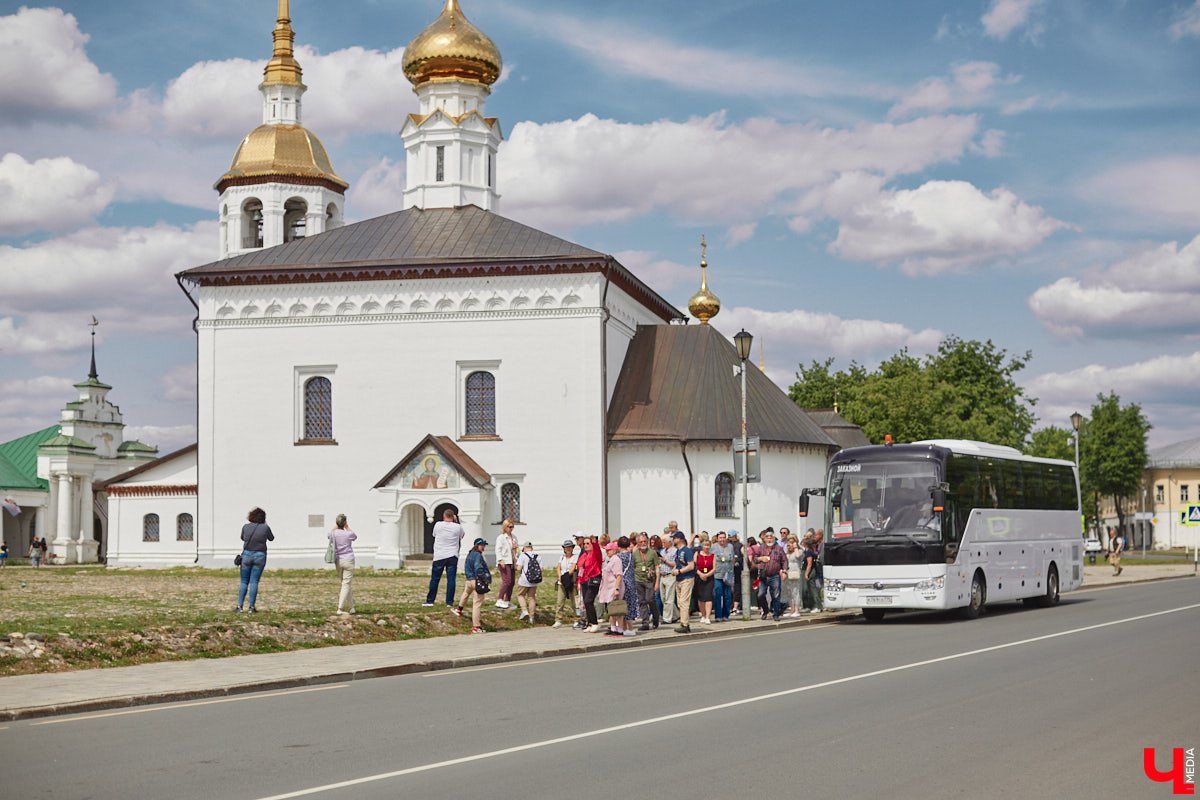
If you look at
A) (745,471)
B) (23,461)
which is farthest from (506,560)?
(23,461)

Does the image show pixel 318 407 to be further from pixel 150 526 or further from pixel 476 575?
pixel 476 575

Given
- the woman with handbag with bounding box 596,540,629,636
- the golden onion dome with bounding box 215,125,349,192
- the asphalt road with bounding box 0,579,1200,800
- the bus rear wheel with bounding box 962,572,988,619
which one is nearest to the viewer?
the asphalt road with bounding box 0,579,1200,800

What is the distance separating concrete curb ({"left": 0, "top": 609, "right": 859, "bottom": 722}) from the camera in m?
11.7

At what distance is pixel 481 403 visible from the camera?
42281mm

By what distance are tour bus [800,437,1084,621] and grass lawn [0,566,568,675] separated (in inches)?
220

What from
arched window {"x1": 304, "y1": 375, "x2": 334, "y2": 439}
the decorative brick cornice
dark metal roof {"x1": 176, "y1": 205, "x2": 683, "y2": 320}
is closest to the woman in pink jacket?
dark metal roof {"x1": 176, "y1": 205, "x2": 683, "y2": 320}

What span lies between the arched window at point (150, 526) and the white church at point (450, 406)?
6084 mm

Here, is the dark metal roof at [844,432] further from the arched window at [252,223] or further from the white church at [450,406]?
the arched window at [252,223]

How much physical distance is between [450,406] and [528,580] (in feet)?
71.4

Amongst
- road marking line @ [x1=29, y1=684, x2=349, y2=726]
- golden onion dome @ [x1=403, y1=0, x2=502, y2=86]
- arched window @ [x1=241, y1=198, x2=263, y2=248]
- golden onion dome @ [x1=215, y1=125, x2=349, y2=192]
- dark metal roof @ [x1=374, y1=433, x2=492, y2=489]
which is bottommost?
road marking line @ [x1=29, y1=684, x2=349, y2=726]

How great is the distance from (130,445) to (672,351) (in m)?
38.3

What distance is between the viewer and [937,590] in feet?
71.9

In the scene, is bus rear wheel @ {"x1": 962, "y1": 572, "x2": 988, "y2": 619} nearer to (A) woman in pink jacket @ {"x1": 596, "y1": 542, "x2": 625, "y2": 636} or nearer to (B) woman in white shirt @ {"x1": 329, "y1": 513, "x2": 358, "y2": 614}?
(A) woman in pink jacket @ {"x1": 596, "y1": 542, "x2": 625, "y2": 636}

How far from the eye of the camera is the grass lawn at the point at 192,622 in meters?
15.1
